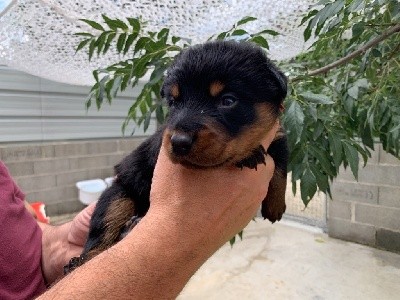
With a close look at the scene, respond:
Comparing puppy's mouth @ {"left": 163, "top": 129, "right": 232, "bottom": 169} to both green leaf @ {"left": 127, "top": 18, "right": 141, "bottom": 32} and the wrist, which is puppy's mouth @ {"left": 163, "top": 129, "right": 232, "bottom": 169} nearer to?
green leaf @ {"left": 127, "top": 18, "right": 141, "bottom": 32}

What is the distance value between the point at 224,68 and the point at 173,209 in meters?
0.48

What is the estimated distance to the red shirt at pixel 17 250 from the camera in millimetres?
1537

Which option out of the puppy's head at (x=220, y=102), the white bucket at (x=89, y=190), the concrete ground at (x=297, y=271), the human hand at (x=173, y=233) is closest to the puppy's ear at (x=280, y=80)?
the puppy's head at (x=220, y=102)

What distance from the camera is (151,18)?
1896 millimetres

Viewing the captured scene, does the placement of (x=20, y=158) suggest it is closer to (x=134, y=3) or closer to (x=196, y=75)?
(x=134, y=3)

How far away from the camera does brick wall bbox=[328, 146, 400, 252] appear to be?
14.2ft

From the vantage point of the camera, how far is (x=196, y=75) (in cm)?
119

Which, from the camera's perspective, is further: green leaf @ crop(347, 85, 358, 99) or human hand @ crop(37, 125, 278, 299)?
green leaf @ crop(347, 85, 358, 99)

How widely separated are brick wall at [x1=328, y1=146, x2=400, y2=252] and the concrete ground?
15 centimetres

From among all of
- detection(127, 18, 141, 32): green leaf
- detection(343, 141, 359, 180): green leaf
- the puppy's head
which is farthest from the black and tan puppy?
detection(127, 18, 141, 32): green leaf

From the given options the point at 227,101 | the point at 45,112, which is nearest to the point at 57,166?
the point at 45,112

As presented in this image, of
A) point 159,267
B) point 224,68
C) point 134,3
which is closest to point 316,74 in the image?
point 224,68

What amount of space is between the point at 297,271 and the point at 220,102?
3212 mm

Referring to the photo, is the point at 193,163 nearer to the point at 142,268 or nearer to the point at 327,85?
the point at 142,268
